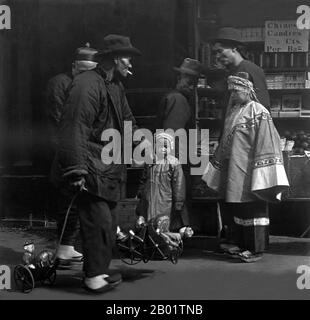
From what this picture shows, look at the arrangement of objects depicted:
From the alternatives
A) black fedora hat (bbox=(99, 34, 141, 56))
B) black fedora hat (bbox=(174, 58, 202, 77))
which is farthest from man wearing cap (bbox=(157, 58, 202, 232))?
black fedora hat (bbox=(99, 34, 141, 56))

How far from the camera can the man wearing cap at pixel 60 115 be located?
5664 millimetres

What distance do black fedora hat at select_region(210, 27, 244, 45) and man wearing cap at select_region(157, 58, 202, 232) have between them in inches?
11.4

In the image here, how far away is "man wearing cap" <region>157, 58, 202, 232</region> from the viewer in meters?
5.88

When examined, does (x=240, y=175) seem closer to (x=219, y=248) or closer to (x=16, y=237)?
(x=219, y=248)

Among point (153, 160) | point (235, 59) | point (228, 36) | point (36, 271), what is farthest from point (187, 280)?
point (228, 36)

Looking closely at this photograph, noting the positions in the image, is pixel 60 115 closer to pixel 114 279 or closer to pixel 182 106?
pixel 182 106

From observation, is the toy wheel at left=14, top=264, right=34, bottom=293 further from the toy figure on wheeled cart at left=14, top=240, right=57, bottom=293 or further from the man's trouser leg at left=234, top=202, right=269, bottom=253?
the man's trouser leg at left=234, top=202, right=269, bottom=253

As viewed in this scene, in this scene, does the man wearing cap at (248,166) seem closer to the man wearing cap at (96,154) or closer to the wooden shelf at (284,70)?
the wooden shelf at (284,70)

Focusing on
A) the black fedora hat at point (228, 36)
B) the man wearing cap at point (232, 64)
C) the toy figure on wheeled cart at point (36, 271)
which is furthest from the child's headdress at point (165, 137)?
the toy figure on wheeled cart at point (36, 271)

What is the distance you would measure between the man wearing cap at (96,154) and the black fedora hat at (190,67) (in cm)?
70

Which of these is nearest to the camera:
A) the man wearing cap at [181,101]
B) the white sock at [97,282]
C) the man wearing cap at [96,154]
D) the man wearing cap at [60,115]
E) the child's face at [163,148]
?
the man wearing cap at [96,154]

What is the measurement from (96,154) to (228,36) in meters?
1.79

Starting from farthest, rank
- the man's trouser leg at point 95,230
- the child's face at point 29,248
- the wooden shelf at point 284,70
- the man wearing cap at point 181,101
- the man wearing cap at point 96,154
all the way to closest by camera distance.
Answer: the wooden shelf at point 284,70 → the man wearing cap at point 181,101 → the child's face at point 29,248 → the man's trouser leg at point 95,230 → the man wearing cap at point 96,154

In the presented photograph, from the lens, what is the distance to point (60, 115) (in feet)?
18.6
